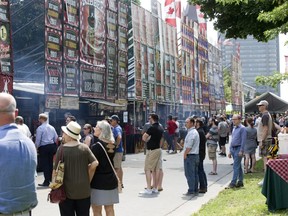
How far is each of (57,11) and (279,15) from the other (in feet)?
42.4

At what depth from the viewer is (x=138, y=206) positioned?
9172mm

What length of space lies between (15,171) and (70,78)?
16825 mm

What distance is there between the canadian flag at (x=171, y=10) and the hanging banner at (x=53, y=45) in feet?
61.9

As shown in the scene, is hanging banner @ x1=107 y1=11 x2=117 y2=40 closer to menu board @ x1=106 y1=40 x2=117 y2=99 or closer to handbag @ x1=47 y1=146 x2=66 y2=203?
menu board @ x1=106 y1=40 x2=117 y2=99

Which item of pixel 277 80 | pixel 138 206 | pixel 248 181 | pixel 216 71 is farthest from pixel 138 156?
pixel 216 71

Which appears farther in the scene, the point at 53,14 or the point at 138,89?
the point at 138,89

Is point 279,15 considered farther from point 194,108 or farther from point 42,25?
point 194,108

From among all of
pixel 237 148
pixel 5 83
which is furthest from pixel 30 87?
pixel 237 148

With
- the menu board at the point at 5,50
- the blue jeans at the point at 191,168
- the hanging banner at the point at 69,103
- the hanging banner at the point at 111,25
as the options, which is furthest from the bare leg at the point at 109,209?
the hanging banner at the point at 111,25

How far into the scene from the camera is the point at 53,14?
18844mm

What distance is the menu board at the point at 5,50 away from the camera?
1442 cm

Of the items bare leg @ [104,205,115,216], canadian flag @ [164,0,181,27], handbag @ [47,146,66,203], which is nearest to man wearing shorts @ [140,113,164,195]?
bare leg @ [104,205,115,216]

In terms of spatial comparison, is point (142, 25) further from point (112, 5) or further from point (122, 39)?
point (112, 5)

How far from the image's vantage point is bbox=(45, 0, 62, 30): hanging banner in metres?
18.5
